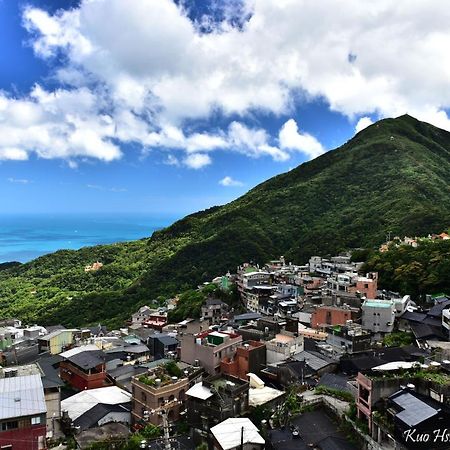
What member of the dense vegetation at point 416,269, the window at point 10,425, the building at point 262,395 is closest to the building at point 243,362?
the building at point 262,395

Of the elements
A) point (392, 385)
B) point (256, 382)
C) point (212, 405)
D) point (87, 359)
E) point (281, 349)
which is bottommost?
point (256, 382)

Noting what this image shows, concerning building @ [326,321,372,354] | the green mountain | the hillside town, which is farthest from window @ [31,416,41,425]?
the green mountain

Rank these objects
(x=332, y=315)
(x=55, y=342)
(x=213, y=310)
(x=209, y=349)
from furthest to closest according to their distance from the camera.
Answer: (x=213, y=310), (x=55, y=342), (x=332, y=315), (x=209, y=349)

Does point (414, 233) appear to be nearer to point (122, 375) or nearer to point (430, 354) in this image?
point (430, 354)

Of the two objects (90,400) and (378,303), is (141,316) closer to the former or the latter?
(378,303)

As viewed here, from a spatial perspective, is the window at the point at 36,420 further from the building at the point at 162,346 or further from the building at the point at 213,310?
the building at the point at 213,310

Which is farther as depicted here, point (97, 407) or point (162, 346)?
point (162, 346)

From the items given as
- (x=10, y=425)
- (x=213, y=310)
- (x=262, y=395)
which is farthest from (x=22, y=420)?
(x=213, y=310)
